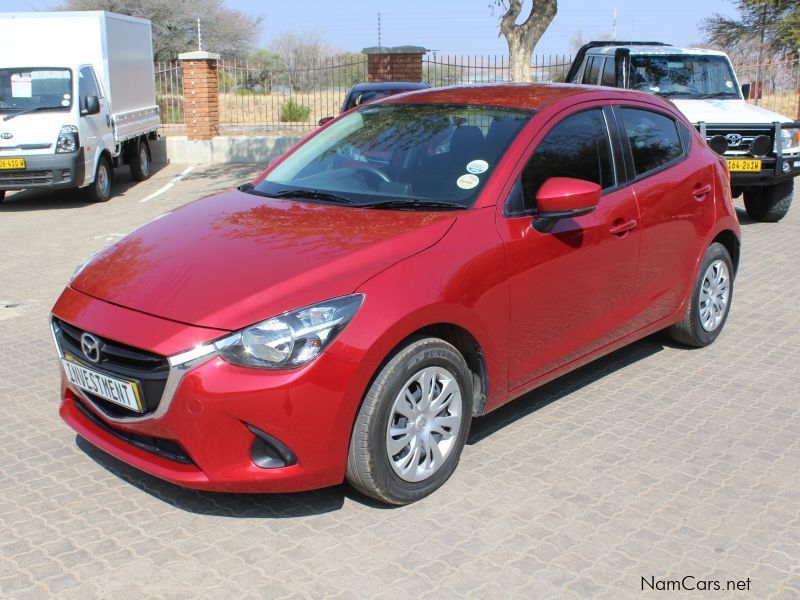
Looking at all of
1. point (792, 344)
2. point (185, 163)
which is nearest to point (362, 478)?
point (792, 344)

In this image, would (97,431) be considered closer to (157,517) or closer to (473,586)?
(157,517)

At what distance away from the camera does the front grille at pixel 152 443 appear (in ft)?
11.4

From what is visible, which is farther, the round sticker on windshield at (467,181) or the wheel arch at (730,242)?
the wheel arch at (730,242)

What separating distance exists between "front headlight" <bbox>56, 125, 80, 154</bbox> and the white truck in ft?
0.05

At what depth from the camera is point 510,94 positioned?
488 centimetres

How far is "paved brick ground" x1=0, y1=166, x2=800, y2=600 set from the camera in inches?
129

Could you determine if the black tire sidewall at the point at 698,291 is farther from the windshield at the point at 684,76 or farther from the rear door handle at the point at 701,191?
the windshield at the point at 684,76

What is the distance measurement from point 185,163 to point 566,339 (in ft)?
51.2

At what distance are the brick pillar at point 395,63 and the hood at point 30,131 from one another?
9.92 meters

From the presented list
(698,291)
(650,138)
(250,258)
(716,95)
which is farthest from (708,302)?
(716,95)

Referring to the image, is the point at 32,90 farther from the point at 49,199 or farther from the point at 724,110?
the point at 724,110

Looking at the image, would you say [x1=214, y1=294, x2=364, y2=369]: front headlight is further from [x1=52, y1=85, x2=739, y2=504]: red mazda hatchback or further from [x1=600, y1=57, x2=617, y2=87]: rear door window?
[x1=600, y1=57, x2=617, y2=87]: rear door window

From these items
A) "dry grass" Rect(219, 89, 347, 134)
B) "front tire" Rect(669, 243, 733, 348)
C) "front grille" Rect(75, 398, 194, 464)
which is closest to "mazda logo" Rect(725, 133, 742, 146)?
"front tire" Rect(669, 243, 733, 348)

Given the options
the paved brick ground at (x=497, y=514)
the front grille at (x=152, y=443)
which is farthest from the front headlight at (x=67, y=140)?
the front grille at (x=152, y=443)
